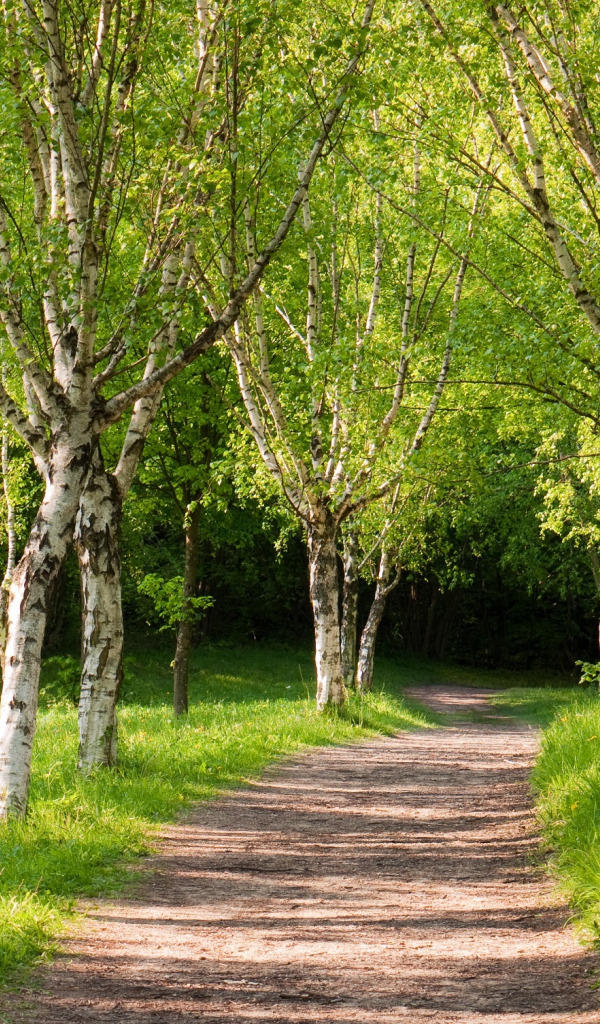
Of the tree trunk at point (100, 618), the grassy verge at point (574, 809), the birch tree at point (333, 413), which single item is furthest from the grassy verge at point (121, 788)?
the grassy verge at point (574, 809)

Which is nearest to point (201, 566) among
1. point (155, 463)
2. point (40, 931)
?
point (155, 463)

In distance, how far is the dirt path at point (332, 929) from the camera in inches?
170

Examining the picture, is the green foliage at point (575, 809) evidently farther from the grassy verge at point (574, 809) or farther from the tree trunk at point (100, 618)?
the tree trunk at point (100, 618)

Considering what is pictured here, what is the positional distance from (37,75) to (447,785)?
336 inches

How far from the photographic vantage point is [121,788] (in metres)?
8.95

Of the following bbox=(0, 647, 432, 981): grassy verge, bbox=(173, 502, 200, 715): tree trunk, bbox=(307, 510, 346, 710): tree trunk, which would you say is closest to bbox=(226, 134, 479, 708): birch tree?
bbox=(307, 510, 346, 710): tree trunk

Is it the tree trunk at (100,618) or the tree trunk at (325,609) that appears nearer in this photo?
the tree trunk at (100,618)

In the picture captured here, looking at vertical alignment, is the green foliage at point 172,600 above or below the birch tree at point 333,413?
below

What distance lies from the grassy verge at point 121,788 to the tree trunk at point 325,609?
0.44 metres

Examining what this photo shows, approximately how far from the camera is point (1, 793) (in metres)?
7.25

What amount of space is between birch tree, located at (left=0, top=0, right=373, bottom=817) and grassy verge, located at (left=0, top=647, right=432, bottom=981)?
64cm

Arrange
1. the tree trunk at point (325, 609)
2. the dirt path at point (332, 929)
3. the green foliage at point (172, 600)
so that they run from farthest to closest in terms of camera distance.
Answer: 1. the green foliage at point (172, 600)
2. the tree trunk at point (325, 609)
3. the dirt path at point (332, 929)

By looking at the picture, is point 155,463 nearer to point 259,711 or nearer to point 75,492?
point 259,711

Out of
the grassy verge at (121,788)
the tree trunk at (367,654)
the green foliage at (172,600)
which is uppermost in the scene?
the green foliage at (172,600)
